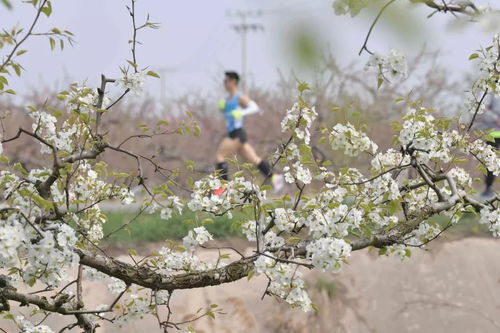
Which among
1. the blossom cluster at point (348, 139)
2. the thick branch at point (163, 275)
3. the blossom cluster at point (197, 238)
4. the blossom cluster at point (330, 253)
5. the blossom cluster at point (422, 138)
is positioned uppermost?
the blossom cluster at point (348, 139)

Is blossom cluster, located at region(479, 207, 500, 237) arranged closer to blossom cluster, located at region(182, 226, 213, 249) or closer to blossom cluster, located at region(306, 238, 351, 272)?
blossom cluster, located at region(306, 238, 351, 272)

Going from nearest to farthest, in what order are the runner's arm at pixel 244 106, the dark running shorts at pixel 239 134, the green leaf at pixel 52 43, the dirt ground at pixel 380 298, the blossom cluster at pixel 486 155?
the green leaf at pixel 52 43, the blossom cluster at pixel 486 155, the dirt ground at pixel 380 298, the runner's arm at pixel 244 106, the dark running shorts at pixel 239 134

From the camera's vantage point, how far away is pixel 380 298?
8.15m

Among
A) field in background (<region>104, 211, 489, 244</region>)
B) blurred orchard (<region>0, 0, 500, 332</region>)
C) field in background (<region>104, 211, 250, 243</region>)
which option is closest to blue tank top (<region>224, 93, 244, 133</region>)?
field in background (<region>104, 211, 489, 244</region>)

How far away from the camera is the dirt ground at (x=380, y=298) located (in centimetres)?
729

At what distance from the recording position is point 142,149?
15062mm

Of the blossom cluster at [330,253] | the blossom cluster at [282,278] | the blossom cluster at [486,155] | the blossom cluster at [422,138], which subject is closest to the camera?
the blossom cluster at [330,253]

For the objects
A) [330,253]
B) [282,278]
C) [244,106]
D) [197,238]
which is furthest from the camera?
[244,106]

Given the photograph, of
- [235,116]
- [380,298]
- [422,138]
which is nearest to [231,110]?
[235,116]

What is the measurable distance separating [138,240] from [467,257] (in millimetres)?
3768

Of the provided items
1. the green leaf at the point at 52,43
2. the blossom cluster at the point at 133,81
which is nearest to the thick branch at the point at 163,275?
the blossom cluster at the point at 133,81

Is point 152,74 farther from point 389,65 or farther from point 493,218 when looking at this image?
point 493,218

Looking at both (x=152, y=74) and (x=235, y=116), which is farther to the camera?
(x=235, y=116)

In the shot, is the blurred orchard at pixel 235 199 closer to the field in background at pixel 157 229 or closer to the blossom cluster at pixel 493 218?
the blossom cluster at pixel 493 218
